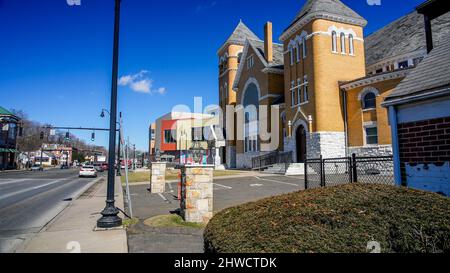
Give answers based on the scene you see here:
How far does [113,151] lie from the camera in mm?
8367

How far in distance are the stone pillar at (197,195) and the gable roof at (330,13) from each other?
22103 mm

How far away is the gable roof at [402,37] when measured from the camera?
76.9ft

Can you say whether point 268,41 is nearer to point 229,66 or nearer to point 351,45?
point 351,45

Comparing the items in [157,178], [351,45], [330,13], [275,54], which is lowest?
[157,178]

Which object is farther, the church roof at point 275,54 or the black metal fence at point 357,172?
the church roof at point 275,54

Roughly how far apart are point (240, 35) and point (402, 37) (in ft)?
77.1

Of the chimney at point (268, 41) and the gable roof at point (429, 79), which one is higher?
the chimney at point (268, 41)

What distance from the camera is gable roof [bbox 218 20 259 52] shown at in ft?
144

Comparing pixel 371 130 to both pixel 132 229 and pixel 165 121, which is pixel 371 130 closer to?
pixel 132 229

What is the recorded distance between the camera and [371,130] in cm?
2311

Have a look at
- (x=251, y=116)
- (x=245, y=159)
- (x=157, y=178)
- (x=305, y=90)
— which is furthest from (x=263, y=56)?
(x=157, y=178)

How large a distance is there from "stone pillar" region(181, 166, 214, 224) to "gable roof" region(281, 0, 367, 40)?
72.5ft

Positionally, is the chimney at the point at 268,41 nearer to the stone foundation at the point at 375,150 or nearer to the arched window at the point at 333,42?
the arched window at the point at 333,42

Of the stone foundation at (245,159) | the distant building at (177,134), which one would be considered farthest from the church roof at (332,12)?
the distant building at (177,134)
